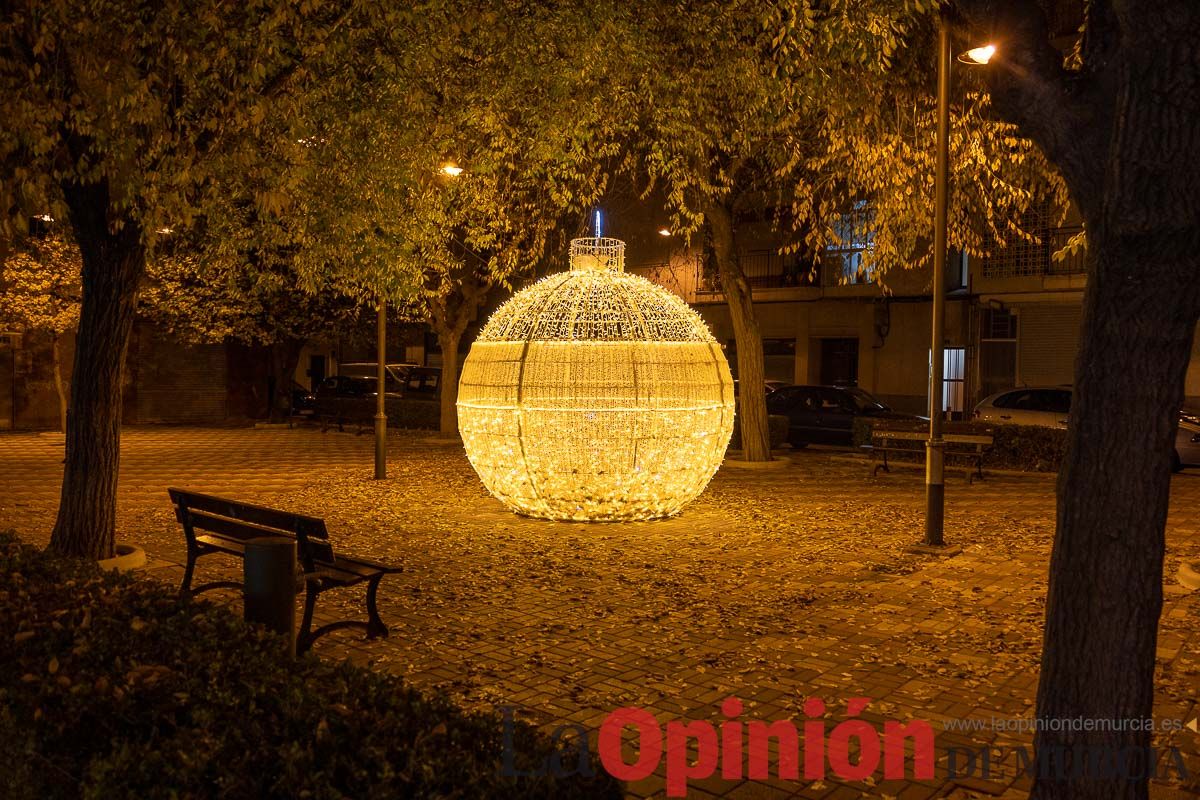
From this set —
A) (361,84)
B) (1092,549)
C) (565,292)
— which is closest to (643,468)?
(565,292)

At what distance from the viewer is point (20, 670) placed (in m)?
3.96

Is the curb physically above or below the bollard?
below

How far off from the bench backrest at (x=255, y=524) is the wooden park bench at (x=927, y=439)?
37.0ft

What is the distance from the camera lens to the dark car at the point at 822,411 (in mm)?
22016

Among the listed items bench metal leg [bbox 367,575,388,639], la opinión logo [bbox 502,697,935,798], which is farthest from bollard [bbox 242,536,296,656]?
la opinión logo [bbox 502,697,935,798]

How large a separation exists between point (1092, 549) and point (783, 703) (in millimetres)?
2485

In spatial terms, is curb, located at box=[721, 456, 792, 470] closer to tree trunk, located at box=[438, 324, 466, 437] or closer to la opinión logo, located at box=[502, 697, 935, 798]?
tree trunk, located at box=[438, 324, 466, 437]

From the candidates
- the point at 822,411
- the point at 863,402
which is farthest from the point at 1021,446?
the point at 822,411

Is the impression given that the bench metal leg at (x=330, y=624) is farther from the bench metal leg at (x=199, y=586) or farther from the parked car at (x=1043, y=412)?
the parked car at (x=1043, y=412)

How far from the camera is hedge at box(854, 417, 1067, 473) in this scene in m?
17.1

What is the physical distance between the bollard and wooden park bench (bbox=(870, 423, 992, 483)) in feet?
40.3

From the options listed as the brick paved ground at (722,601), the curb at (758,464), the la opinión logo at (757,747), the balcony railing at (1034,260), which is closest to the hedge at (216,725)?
the la opinión logo at (757,747)

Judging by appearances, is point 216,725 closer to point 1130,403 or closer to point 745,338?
point 1130,403

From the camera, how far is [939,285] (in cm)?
998
